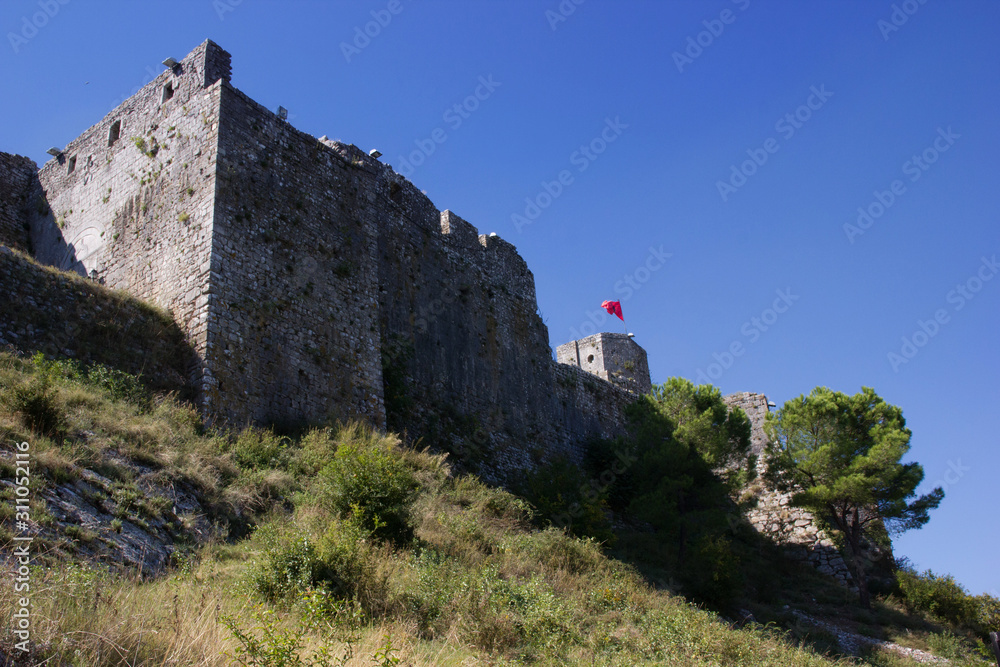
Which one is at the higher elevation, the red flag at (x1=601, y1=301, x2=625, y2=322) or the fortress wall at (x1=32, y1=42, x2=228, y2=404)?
the red flag at (x1=601, y1=301, x2=625, y2=322)

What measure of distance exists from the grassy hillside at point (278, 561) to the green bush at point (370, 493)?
0.06ft

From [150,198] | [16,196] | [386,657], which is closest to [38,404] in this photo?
[386,657]

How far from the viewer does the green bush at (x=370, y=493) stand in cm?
868

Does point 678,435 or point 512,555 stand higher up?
point 678,435

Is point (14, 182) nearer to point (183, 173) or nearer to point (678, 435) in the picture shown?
point (183, 173)

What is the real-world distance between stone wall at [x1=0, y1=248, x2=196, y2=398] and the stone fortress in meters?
0.35

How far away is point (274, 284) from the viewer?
39.4ft

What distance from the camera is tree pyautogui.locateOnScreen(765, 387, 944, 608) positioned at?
56.2 ft

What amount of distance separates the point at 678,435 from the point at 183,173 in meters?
12.9

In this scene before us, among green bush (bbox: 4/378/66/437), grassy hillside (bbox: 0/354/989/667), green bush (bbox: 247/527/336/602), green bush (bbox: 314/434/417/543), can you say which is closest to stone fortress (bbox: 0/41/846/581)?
grassy hillside (bbox: 0/354/989/667)

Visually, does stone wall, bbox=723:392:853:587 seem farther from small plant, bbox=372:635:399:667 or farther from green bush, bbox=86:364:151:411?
small plant, bbox=372:635:399:667

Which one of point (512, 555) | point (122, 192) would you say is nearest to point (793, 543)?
→ point (512, 555)

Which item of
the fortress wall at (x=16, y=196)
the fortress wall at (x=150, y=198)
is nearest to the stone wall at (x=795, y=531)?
the fortress wall at (x=150, y=198)

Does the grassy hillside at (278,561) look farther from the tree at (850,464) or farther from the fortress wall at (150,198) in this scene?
the tree at (850,464)
